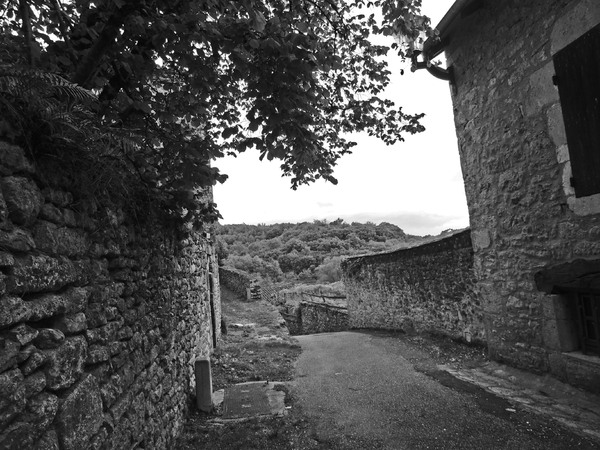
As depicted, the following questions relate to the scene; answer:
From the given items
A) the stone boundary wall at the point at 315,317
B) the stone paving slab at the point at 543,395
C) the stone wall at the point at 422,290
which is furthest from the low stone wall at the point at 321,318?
the stone paving slab at the point at 543,395

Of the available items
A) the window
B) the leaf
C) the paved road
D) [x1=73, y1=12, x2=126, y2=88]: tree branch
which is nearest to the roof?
the window

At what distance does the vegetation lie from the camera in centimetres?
3184

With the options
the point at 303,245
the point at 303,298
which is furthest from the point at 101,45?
the point at 303,245

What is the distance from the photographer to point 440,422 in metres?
4.34

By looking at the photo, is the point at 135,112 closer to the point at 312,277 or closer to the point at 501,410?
the point at 501,410

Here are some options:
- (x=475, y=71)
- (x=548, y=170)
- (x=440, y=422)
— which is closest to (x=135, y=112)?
(x=440, y=422)

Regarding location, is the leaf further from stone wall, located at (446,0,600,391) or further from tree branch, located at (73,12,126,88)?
stone wall, located at (446,0,600,391)

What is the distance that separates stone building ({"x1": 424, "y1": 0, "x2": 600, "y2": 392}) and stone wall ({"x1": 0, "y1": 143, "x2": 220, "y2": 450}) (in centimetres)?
483

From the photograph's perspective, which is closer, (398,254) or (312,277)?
(398,254)

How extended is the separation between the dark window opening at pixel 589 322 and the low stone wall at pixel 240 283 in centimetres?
1340

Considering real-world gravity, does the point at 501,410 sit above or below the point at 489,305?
below

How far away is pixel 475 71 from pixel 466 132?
98 cm

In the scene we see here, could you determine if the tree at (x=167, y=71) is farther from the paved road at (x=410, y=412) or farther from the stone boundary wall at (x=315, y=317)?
the stone boundary wall at (x=315, y=317)

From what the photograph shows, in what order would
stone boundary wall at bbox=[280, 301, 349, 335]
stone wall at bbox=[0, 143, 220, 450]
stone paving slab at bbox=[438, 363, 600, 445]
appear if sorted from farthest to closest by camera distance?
stone boundary wall at bbox=[280, 301, 349, 335] < stone paving slab at bbox=[438, 363, 600, 445] < stone wall at bbox=[0, 143, 220, 450]
